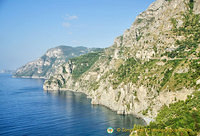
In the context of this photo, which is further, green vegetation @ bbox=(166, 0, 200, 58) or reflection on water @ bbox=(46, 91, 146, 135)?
green vegetation @ bbox=(166, 0, 200, 58)

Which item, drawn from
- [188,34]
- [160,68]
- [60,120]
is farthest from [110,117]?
[188,34]

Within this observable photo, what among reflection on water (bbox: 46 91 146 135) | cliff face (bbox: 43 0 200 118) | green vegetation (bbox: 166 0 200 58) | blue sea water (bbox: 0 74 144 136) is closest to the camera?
blue sea water (bbox: 0 74 144 136)

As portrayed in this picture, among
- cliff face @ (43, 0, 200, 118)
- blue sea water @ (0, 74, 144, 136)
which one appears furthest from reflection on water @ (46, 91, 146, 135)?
cliff face @ (43, 0, 200, 118)

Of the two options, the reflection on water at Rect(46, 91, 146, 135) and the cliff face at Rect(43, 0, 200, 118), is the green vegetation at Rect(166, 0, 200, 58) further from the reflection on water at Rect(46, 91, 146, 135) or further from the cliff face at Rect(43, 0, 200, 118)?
the reflection on water at Rect(46, 91, 146, 135)

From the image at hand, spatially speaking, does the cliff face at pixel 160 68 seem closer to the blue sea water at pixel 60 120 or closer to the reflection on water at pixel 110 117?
the reflection on water at pixel 110 117

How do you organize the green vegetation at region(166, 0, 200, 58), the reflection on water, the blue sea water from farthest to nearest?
the green vegetation at region(166, 0, 200, 58), the reflection on water, the blue sea water

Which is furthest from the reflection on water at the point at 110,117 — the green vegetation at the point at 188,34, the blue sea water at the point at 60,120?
the green vegetation at the point at 188,34

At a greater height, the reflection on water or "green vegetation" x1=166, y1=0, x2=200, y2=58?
"green vegetation" x1=166, y1=0, x2=200, y2=58

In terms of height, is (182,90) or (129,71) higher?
(129,71)

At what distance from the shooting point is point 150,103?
134875mm

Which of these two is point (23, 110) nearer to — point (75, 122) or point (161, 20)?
point (75, 122)

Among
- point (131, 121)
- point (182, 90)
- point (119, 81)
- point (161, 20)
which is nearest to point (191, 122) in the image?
point (182, 90)

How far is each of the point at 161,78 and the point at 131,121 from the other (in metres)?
35.9

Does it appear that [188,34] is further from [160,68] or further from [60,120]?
[60,120]
